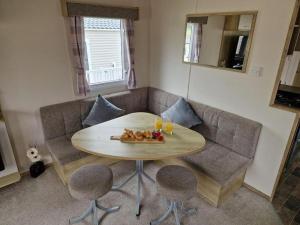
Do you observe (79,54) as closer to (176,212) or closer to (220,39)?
(220,39)

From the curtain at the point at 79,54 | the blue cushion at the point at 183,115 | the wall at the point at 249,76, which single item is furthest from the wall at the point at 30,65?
the blue cushion at the point at 183,115

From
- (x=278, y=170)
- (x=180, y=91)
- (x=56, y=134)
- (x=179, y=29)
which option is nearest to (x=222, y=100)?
(x=180, y=91)

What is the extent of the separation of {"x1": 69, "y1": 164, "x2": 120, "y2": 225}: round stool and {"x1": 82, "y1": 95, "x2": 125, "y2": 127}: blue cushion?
859 millimetres

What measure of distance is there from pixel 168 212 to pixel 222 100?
1.50 meters

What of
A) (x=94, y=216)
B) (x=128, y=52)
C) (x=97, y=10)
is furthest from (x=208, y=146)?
(x=97, y=10)

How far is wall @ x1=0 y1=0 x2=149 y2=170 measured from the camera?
2227 mm

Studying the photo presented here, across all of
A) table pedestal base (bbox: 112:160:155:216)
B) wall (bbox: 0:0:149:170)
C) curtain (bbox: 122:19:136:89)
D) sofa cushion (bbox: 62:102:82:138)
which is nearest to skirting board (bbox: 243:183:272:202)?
table pedestal base (bbox: 112:160:155:216)

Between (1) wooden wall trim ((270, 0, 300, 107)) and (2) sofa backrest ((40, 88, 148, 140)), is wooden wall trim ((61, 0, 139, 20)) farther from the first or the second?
(1) wooden wall trim ((270, 0, 300, 107))

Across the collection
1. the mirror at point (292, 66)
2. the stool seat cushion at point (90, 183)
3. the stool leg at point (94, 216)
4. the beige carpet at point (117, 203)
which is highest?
the mirror at point (292, 66)

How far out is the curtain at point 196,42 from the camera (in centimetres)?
269

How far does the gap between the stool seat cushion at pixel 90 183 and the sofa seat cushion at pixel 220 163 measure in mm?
967

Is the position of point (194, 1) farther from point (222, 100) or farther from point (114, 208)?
point (114, 208)

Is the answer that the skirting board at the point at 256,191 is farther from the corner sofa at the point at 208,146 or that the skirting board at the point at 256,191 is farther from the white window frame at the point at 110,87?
the white window frame at the point at 110,87

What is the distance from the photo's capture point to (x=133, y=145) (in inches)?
72.9
